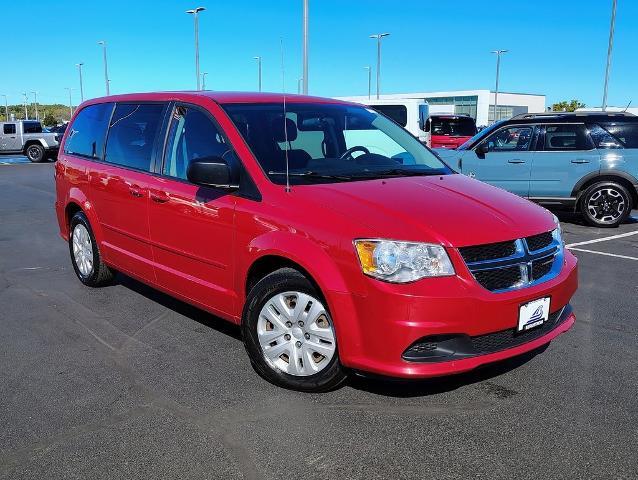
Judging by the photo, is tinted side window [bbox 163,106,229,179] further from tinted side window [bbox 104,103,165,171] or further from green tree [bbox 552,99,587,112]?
green tree [bbox 552,99,587,112]

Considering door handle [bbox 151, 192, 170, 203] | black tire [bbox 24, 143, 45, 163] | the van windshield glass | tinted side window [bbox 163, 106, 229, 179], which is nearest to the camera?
tinted side window [bbox 163, 106, 229, 179]

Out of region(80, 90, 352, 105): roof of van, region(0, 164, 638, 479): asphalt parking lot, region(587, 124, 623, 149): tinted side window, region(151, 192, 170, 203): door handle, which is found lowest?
region(0, 164, 638, 479): asphalt parking lot

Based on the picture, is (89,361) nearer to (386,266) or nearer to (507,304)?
(386,266)

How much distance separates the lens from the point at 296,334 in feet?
11.6

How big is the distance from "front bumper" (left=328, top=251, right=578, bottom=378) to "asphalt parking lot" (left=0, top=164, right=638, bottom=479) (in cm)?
33

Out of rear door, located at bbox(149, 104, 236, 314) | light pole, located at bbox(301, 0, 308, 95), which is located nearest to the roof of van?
rear door, located at bbox(149, 104, 236, 314)

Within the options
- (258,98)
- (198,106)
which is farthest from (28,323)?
(258,98)

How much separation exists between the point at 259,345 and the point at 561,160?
7.62 m

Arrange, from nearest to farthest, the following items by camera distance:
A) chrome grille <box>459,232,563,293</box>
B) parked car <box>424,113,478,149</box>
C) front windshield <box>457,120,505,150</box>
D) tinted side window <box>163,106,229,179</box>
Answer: chrome grille <box>459,232,563,293</box>, tinted side window <box>163,106,229,179</box>, front windshield <box>457,120,505,150</box>, parked car <box>424,113,478,149</box>

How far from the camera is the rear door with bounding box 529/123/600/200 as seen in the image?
9.68m

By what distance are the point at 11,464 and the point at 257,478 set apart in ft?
3.75

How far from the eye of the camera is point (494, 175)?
33.7 ft

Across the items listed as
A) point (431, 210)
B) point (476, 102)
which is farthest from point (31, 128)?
point (476, 102)

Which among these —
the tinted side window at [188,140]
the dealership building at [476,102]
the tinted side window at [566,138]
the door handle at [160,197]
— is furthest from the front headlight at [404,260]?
the dealership building at [476,102]
